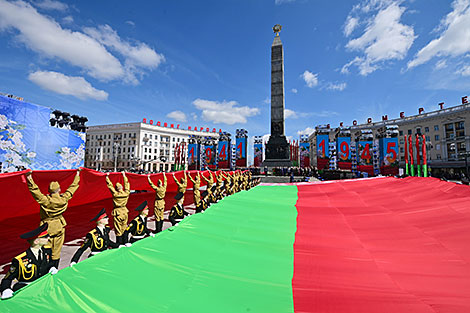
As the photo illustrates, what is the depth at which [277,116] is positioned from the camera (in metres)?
30.6

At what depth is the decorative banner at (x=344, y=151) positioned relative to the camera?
27.8m

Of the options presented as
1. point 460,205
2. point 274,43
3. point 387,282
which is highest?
point 274,43

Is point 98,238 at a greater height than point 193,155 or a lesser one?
lesser

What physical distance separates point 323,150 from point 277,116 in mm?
8383

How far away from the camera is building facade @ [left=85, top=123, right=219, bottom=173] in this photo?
209 ft

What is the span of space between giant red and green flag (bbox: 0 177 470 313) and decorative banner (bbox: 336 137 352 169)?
79.9ft

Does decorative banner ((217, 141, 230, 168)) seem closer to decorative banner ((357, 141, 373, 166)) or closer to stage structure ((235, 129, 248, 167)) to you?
stage structure ((235, 129, 248, 167))

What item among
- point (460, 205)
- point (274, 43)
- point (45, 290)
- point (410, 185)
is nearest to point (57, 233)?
point (45, 290)

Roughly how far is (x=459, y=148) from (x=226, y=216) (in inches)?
2282

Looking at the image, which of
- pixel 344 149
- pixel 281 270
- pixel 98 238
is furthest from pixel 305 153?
pixel 98 238

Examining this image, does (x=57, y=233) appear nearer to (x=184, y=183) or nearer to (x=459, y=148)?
(x=184, y=183)

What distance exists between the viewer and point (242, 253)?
145 inches

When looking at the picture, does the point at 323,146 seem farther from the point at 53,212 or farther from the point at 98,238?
the point at 53,212

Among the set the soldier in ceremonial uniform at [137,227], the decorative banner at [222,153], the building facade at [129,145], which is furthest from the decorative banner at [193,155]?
the soldier in ceremonial uniform at [137,227]
